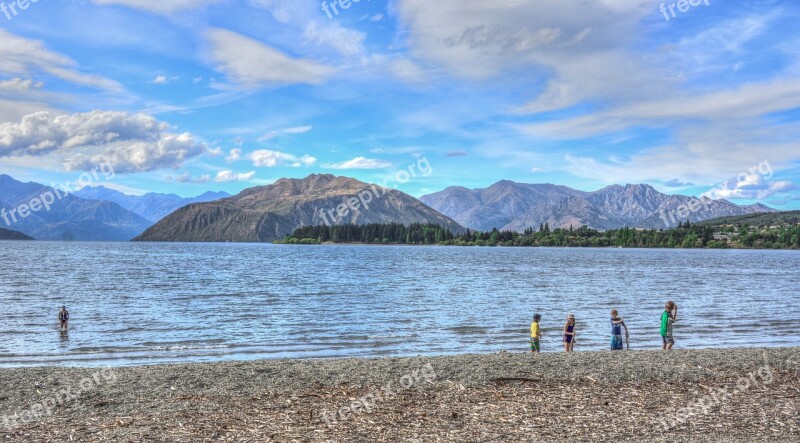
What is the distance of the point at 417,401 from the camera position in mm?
16703

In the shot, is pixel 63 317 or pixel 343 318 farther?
pixel 343 318

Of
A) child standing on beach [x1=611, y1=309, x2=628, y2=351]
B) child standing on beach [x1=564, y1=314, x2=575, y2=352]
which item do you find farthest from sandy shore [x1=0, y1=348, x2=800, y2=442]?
child standing on beach [x1=611, y1=309, x2=628, y2=351]

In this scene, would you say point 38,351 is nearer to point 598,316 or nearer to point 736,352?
point 736,352

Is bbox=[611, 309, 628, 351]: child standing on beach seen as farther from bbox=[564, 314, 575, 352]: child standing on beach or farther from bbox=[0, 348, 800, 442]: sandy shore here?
bbox=[0, 348, 800, 442]: sandy shore

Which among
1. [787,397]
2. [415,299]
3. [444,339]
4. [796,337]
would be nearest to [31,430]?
[787,397]

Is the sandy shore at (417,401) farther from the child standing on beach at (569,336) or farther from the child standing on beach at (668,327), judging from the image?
the child standing on beach at (668,327)

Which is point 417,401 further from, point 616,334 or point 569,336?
point 616,334

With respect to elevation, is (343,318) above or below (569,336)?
below

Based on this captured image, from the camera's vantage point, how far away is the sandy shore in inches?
541

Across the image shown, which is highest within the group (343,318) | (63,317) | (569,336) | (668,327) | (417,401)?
(668,327)

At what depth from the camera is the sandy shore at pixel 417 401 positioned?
1373cm

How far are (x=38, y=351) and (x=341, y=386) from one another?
21.7 metres

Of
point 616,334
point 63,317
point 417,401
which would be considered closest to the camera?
point 417,401

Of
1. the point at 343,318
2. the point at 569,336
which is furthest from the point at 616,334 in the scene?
the point at 343,318
